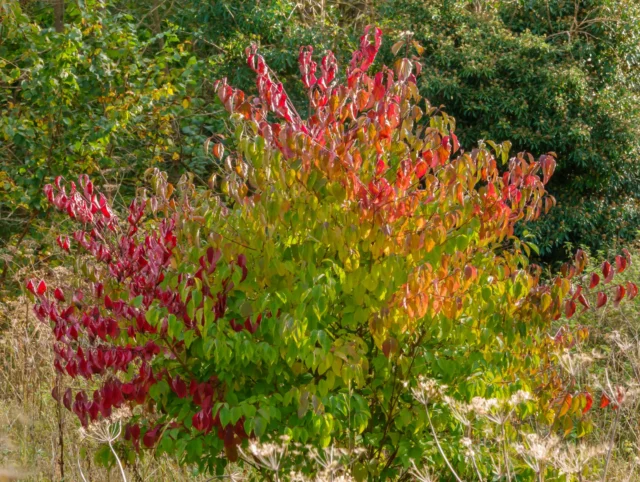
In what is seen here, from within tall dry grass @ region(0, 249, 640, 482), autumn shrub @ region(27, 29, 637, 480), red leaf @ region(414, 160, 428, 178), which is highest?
red leaf @ region(414, 160, 428, 178)

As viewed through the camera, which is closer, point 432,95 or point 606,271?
point 606,271

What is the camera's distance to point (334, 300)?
3902 mm

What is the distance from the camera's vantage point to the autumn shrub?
3732 mm

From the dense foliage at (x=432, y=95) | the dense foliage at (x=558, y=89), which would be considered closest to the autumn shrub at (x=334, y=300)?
the dense foliage at (x=432, y=95)

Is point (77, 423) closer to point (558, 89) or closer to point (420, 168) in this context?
point (420, 168)

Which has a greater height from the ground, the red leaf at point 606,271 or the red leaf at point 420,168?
the red leaf at point 420,168

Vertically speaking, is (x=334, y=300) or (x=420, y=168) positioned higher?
(x=420, y=168)

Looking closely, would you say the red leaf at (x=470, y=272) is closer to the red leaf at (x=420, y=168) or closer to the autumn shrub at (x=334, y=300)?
the autumn shrub at (x=334, y=300)

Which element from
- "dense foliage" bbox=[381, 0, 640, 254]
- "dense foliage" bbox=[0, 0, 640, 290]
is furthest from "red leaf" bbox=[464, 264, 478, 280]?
"dense foliage" bbox=[381, 0, 640, 254]

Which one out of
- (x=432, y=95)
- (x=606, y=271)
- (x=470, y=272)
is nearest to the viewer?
(x=470, y=272)

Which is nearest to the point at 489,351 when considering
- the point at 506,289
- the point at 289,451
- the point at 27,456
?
the point at 506,289

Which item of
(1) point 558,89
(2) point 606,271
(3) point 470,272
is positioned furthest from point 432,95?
(3) point 470,272

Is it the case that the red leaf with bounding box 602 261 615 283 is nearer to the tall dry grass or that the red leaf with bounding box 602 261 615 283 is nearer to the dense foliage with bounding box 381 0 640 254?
the tall dry grass

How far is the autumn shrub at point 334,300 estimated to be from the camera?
12.2ft
